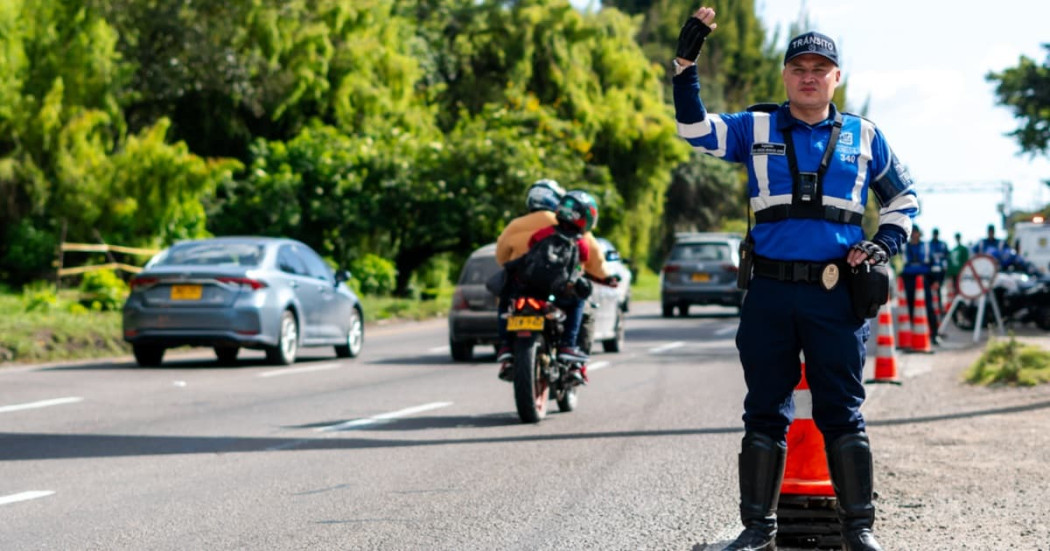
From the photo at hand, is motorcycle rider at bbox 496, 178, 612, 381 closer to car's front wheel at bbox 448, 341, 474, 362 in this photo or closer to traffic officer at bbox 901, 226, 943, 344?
car's front wheel at bbox 448, 341, 474, 362

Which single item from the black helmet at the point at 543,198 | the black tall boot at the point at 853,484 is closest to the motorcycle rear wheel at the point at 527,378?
the black helmet at the point at 543,198

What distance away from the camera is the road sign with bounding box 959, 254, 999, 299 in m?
21.1

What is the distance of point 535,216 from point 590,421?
1588 mm

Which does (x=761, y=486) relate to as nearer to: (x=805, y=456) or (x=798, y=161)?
(x=805, y=456)

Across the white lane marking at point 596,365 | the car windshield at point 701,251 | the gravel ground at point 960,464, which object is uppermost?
the car windshield at point 701,251

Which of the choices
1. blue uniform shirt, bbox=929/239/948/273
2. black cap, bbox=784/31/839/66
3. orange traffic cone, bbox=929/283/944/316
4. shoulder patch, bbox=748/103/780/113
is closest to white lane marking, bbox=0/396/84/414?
shoulder patch, bbox=748/103/780/113

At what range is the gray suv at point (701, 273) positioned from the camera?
2992 centimetres

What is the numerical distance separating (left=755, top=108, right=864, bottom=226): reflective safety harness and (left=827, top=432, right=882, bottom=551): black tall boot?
0.79 m

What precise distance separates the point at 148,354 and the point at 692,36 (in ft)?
41.2

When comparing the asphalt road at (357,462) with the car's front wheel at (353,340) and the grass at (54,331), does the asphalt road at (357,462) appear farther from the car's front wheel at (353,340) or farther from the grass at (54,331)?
the car's front wheel at (353,340)

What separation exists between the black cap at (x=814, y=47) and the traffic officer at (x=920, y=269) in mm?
15247

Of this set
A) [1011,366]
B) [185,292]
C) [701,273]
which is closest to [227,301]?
[185,292]

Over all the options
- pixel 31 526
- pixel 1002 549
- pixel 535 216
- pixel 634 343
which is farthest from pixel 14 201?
pixel 1002 549

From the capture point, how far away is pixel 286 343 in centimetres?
1703
